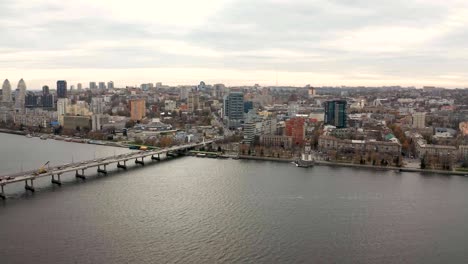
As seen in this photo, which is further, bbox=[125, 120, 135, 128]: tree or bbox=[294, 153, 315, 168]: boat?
bbox=[125, 120, 135, 128]: tree

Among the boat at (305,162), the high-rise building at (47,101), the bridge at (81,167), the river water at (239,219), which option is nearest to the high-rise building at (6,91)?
the high-rise building at (47,101)

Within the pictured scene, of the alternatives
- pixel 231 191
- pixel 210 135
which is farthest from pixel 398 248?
pixel 210 135

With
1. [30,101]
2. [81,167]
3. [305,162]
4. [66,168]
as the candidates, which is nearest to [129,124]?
[81,167]

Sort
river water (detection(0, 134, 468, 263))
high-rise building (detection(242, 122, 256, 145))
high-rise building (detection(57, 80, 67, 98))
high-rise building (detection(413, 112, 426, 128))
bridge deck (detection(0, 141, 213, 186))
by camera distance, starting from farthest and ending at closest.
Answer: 1. high-rise building (detection(57, 80, 67, 98))
2. high-rise building (detection(413, 112, 426, 128))
3. high-rise building (detection(242, 122, 256, 145))
4. bridge deck (detection(0, 141, 213, 186))
5. river water (detection(0, 134, 468, 263))

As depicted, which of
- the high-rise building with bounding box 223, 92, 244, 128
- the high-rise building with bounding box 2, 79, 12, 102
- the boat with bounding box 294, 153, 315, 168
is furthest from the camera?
the high-rise building with bounding box 2, 79, 12, 102

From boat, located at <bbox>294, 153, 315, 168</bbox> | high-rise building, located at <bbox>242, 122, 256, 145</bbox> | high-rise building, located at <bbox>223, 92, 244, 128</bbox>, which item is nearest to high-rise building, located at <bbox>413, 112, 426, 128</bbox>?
high-rise building, located at <bbox>223, 92, 244, 128</bbox>

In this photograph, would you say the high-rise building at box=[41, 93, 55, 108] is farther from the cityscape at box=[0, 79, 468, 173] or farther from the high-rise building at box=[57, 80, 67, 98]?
the high-rise building at box=[57, 80, 67, 98]

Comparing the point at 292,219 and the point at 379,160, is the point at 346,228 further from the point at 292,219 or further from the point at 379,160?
the point at 379,160

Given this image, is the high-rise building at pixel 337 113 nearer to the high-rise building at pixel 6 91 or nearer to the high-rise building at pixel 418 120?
the high-rise building at pixel 418 120
